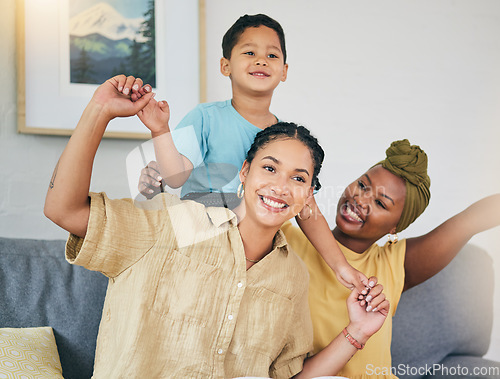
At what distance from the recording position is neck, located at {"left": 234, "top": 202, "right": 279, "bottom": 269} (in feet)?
3.30

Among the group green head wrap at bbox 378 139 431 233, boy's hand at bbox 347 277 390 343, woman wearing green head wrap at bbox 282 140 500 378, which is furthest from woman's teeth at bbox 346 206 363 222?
boy's hand at bbox 347 277 390 343

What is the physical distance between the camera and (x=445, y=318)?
1476 mm

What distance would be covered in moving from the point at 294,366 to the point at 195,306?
28 cm

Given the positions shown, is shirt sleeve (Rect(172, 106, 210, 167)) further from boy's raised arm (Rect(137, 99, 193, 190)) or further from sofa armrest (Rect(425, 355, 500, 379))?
sofa armrest (Rect(425, 355, 500, 379))

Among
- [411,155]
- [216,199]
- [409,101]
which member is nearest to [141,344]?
[216,199]

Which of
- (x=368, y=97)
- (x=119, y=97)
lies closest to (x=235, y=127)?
(x=119, y=97)

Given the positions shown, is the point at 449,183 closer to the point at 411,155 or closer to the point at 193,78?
the point at 411,155

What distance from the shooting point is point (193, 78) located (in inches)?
59.4

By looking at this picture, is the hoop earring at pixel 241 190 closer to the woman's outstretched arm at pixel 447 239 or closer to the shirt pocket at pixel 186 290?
the shirt pocket at pixel 186 290

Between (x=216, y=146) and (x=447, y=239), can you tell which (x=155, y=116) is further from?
(x=447, y=239)

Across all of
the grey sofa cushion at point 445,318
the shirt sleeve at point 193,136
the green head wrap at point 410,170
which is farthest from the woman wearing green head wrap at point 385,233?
the shirt sleeve at point 193,136

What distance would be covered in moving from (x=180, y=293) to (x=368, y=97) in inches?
40.4

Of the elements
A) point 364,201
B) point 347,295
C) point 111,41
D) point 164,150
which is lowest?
point 347,295

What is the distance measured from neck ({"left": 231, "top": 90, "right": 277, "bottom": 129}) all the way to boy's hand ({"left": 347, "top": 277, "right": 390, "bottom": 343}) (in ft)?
1.35
